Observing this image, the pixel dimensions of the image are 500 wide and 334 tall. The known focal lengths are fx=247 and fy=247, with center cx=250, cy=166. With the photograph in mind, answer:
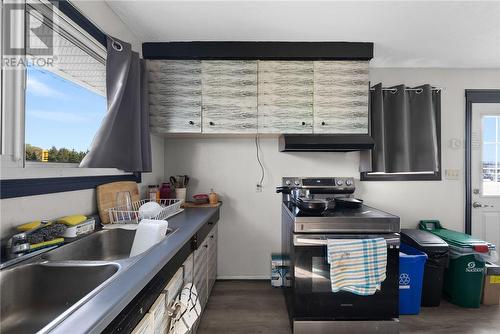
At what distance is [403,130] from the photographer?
2496 mm

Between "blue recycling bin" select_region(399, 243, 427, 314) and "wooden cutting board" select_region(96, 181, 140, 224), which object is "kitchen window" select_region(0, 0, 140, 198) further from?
"blue recycling bin" select_region(399, 243, 427, 314)

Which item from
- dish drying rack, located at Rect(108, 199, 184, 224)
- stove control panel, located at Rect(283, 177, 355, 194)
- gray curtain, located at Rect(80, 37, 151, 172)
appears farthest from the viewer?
stove control panel, located at Rect(283, 177, 355, 194)

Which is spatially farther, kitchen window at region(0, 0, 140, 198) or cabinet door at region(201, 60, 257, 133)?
cabinet door at region(201, 60, 257, 133)

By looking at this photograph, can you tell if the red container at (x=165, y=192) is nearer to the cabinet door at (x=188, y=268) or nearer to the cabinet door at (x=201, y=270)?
the cabinet door at (x=201, y=270)

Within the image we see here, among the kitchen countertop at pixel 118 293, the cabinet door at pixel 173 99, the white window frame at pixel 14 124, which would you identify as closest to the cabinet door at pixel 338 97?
the cabinet door at pixel 173 99

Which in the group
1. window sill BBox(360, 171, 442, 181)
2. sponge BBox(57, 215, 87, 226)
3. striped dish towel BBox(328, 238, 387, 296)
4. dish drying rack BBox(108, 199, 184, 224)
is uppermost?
window sill BBox(360, 171, 442, 181)

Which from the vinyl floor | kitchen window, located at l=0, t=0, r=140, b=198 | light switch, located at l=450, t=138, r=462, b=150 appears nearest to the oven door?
the vinyl floor

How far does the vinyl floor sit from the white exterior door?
878 millimetres

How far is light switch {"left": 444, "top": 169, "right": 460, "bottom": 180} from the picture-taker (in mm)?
2709

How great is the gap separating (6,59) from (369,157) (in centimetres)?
268

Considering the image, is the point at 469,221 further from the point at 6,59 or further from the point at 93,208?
the point at 6,59

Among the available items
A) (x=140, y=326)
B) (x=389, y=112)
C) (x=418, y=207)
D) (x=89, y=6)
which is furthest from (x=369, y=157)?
(x=89, y=6)

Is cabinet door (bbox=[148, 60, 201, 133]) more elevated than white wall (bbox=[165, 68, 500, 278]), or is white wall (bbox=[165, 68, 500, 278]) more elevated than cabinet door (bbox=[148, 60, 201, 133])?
cabinet door (bbox=[148, 60, 201, 133])

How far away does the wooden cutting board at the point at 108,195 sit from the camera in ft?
5.28
